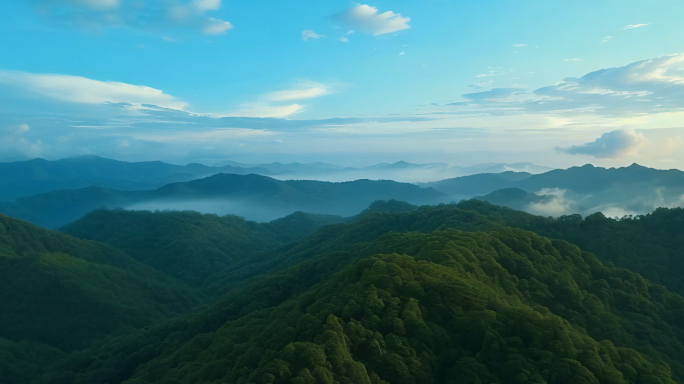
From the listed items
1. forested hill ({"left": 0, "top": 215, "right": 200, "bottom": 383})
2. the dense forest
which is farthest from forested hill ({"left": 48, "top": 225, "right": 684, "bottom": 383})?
forested hill ({"left": 0, "top": 215, "right": 200, "bottom": 383})

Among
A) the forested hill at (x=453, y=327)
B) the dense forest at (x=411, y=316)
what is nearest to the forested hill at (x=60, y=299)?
the dense forest at (x=411, y=316)

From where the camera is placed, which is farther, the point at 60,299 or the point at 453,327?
the point at 60,299

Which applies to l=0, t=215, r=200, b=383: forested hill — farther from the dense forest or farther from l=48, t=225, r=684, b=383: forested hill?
l=48, t=225, r=684, b=383: forested hill

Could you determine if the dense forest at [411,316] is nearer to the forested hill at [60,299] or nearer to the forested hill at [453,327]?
the forested hill at [453,327]

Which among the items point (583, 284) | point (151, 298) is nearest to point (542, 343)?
point (583, 284)

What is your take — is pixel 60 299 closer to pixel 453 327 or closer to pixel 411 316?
pixel 411 316

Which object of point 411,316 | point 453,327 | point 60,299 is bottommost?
point 60,299

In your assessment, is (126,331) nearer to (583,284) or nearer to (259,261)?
(259,261)

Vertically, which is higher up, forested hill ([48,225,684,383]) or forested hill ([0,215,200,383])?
forested hill ([48,225,684,383])

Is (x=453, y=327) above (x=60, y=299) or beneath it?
above

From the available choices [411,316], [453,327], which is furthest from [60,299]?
[453,327]
